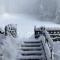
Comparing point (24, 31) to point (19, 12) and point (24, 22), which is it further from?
point (19, 12)

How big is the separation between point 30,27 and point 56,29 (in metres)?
4.21

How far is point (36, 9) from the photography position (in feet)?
62.8

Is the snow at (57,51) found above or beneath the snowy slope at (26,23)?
beneath

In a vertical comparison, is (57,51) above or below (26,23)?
below

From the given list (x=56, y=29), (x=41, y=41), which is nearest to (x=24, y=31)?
(x=56, y=29)

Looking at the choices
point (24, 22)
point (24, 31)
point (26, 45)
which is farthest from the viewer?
point (24, 22)

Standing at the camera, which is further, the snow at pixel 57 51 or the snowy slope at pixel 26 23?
the snowy slope at pixel 26 23

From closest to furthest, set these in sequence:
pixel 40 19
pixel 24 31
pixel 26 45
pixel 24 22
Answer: pixel 26 45
pixel 24 31
pixel 24 22
pixel 40 19

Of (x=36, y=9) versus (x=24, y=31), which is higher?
(x=36, y=9)

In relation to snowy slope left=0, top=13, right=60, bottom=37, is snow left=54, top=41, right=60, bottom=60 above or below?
below

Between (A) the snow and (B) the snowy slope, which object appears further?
(B) the snowy slope

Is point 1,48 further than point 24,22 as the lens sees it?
No

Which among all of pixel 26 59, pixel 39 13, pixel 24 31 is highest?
pixel 39 13

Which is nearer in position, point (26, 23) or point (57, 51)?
point (57, 51)
